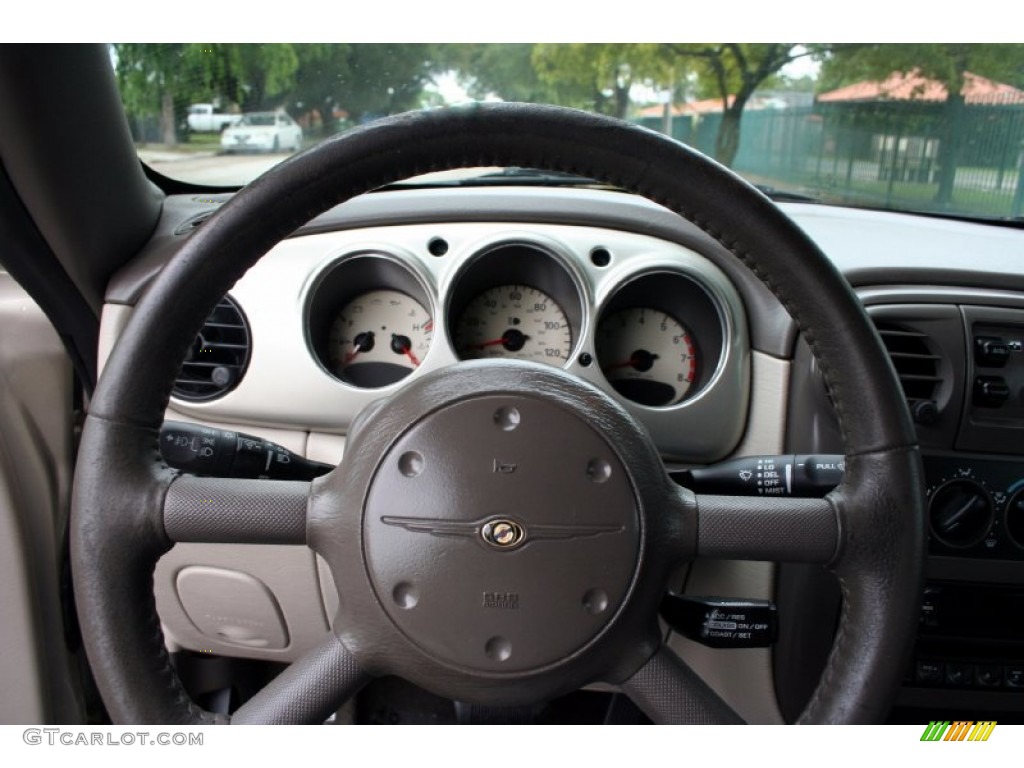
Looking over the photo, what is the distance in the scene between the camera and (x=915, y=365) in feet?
4.99

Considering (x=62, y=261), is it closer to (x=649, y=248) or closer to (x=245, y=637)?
(x=245, y=637)

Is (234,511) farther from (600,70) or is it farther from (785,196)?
(785,196)

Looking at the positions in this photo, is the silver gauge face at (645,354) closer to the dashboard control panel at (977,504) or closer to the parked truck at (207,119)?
the dashboard control panel at (977,504)

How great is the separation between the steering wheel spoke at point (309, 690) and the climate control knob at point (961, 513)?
107cm

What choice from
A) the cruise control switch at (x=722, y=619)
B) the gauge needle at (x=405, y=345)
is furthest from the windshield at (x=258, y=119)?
the cruise control switch at (x=722, y=619)

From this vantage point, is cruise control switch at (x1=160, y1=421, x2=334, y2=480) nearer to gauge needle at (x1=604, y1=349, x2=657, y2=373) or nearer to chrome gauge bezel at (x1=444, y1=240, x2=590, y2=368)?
chrome gauge bezel at (x1=444, y1=240, x2=590, y2=368)

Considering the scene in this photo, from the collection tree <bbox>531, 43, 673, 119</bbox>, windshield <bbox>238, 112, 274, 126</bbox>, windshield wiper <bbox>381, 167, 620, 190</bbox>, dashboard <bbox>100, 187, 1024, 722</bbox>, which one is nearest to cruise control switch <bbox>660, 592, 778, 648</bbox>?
dashboard <bbox>100, 187, 1024, 722</bbox>

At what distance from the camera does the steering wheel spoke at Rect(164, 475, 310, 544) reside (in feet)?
2.89

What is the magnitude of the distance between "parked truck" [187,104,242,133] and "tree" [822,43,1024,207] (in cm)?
124

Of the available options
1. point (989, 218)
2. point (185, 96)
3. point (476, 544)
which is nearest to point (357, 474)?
point (476, 544)

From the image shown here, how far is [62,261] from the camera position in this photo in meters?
1.52

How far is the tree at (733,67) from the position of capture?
1.50 meters

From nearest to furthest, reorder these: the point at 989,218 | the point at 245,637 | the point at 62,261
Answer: the point at 62,261 → the point at 245,637 → the point at 989,218

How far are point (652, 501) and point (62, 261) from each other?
1169 millimetres
